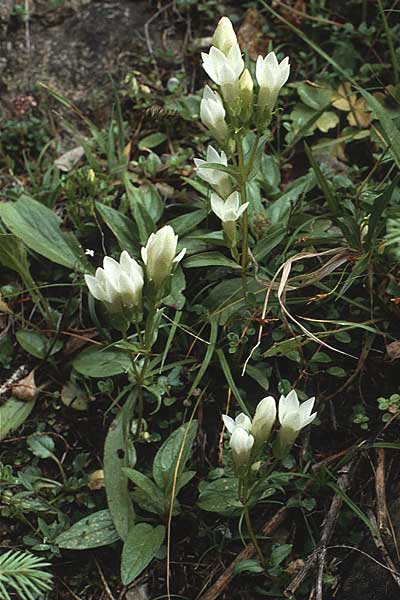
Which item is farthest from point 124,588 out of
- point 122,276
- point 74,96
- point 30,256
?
point 74,96

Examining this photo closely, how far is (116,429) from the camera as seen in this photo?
1.93 m

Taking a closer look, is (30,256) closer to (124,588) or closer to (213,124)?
(213,124)

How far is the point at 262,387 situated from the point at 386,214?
535 mm

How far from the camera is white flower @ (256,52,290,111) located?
5.64 ft

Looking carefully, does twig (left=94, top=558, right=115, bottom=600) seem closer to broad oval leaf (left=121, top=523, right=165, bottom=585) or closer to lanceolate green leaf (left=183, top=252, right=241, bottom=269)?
broad oval leaf (left=121, top=523, right=165, bottom=585)

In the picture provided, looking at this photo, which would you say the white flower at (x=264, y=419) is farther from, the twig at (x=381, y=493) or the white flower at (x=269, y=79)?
the white flower at (x=269, y=79)


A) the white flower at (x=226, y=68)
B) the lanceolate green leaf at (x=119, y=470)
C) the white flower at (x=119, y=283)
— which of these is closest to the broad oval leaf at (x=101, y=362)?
the lanceolate green leaf at (x=119, y=470)

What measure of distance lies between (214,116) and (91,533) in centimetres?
102

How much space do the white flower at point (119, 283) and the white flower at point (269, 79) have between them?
19.4 inches

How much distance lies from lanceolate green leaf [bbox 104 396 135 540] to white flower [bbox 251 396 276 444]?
39cm

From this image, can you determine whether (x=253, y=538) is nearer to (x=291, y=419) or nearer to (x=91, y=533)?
(x=291, y=419)

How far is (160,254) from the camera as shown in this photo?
1.60 metres

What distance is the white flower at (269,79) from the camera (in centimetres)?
172

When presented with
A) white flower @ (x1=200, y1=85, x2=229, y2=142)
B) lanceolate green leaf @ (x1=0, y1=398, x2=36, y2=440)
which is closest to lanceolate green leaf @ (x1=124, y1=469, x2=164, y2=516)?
A: lanceolate green leaf @ (x1=0, y1=398, x2=36, y2=440)
